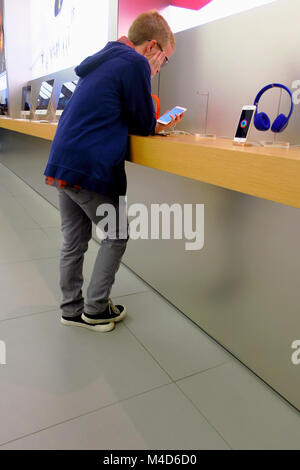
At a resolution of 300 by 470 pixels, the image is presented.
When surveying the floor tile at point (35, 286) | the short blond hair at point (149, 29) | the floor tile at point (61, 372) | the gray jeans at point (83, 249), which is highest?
the short blond hair at point (149, 29)

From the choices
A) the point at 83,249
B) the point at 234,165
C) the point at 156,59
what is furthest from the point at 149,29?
the point at 83,249

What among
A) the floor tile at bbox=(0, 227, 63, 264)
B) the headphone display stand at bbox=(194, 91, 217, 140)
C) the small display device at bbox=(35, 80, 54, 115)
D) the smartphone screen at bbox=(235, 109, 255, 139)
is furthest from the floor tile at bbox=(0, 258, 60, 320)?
the small display device at bbox=(35, 80, 54, 115)

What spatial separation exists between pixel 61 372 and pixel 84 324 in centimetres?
30

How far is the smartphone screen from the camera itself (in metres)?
1.07

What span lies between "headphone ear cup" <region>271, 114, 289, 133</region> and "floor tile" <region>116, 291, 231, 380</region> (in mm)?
898

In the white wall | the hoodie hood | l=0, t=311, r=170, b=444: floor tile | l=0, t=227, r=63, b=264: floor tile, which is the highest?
the white wall

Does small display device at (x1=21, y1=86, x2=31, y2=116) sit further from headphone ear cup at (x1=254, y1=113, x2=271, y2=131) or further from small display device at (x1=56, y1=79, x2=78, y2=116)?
headphone ear cup at (x1=254, y1=113, x2=271, y2=131)

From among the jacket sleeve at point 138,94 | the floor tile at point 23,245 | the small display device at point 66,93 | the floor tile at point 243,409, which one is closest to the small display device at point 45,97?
the small display device at point 66,93

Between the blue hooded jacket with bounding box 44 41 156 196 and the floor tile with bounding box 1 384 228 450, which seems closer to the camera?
the floor tile with bounding box 1 384 228 450

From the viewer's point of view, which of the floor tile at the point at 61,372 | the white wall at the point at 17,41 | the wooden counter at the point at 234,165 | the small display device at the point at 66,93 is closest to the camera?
the wooden counter at the point at 234,165

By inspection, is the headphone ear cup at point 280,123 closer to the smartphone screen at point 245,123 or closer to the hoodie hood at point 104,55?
the smartphone screen at point 245,123

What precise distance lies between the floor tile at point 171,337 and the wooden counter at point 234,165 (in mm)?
760

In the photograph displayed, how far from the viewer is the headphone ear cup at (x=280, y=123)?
1.10 meters

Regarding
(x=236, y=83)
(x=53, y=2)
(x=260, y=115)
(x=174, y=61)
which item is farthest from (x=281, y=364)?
(x=53, y=2)
